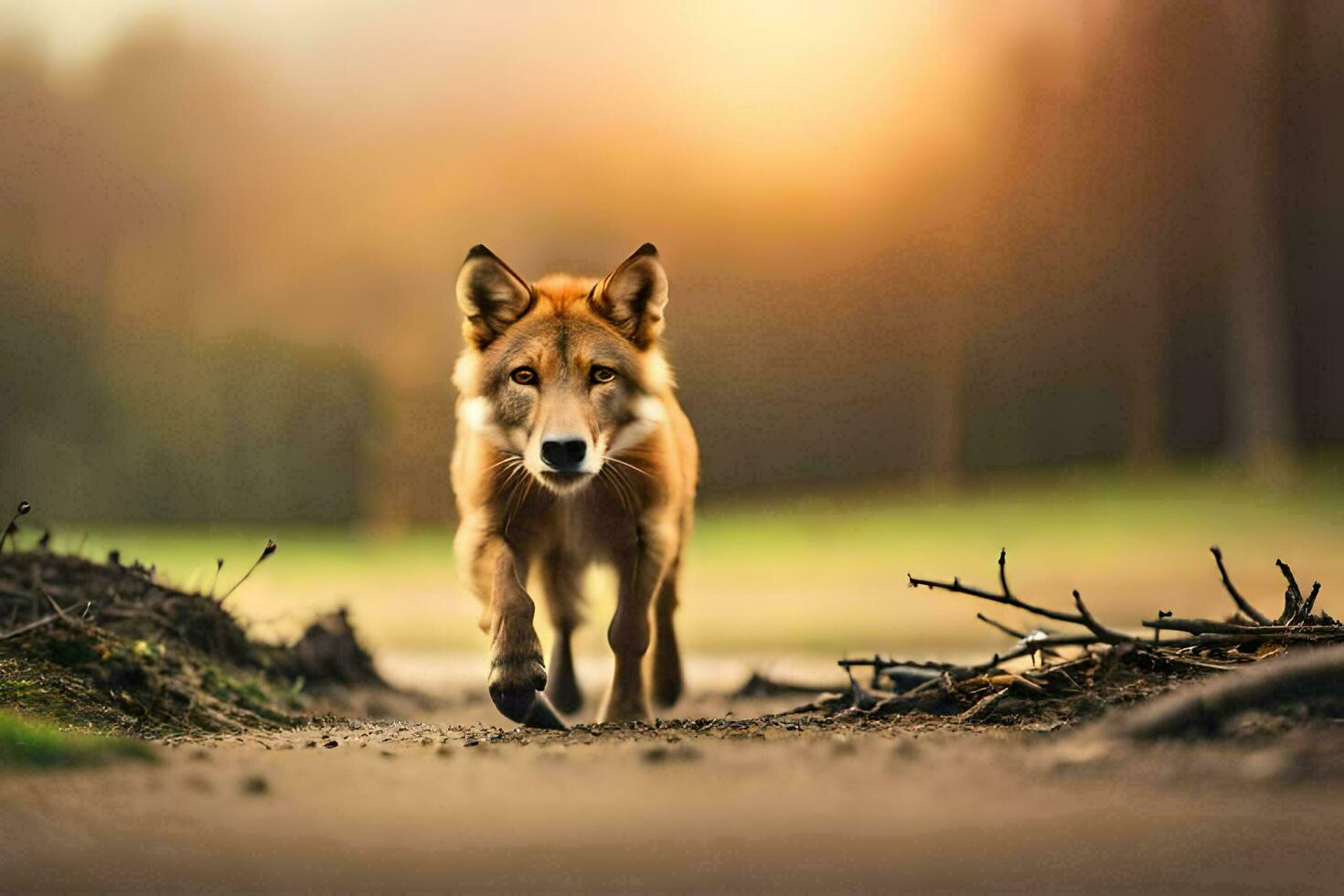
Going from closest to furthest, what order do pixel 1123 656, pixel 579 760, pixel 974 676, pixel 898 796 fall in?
pixel 898 796, pixel 579 760, pixel 1123 656, pixel 974 676

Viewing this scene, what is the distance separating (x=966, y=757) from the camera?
171 inches

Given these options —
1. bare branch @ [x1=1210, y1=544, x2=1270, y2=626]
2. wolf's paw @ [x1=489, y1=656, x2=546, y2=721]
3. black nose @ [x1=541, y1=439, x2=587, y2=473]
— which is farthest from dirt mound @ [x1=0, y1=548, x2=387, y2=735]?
bare branch @ [x1=1210, y1=544, x2=1270, y2=626]

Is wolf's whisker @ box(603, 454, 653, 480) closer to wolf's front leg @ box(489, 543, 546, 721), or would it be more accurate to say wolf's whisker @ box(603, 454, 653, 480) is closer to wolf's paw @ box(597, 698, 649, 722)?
wolf's front leg @ box(489, 543, 546, 721)

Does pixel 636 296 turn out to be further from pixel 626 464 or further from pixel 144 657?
pixel 144 657

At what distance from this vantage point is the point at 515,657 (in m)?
5.80

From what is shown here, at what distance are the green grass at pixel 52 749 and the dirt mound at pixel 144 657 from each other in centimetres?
86

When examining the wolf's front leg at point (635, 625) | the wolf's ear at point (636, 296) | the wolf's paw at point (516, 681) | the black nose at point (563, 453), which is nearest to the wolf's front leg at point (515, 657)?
the wolf's paw at point (516, 681)

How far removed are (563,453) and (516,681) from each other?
106 cm

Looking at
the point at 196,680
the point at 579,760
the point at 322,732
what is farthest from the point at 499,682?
the point at 196,680

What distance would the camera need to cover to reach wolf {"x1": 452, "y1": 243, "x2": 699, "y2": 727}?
618cm

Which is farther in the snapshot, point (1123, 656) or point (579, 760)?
point (1123, 656)

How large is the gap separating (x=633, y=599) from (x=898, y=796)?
119 inches

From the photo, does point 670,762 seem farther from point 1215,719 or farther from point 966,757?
point 1215,719

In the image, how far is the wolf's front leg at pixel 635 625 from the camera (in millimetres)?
6613
